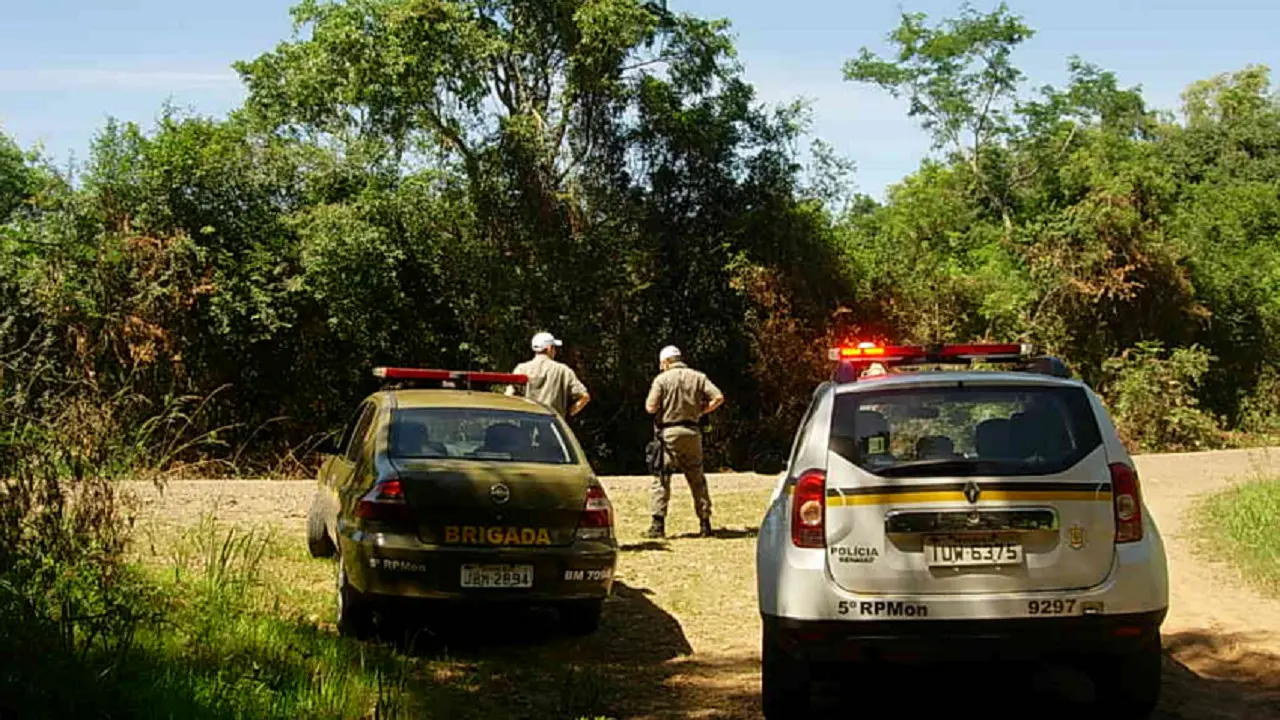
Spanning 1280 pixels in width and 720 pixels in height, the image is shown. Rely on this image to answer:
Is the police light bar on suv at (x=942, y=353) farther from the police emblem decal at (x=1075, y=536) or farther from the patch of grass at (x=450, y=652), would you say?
the patch of grass at (x=450, y=652)

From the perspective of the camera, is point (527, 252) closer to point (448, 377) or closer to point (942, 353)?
point (448, 377)

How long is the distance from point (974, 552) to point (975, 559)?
0.03 meters

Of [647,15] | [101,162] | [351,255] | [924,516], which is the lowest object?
[924,516]

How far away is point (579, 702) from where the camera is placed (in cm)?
709

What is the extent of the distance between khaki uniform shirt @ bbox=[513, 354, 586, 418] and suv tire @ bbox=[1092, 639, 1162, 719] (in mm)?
7060

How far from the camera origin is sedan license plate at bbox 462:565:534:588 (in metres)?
7.96

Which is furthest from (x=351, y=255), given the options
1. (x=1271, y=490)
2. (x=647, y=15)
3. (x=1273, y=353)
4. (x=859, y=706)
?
(x=1273, y=353)

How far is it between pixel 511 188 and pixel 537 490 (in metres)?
17.5

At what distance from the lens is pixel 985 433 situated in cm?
654

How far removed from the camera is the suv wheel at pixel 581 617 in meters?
8.70

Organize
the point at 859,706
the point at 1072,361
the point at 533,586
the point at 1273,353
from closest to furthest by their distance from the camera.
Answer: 1. the point at 859,706
2. the point at 533,586
3. the point at 1072,361
4. the point at 1273,353

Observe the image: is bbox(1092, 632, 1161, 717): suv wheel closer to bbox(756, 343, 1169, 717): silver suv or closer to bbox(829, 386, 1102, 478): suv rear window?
bbox(756, 343, 1169, 717): silver suv

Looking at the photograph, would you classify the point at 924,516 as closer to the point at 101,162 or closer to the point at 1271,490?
the point at 1271,490

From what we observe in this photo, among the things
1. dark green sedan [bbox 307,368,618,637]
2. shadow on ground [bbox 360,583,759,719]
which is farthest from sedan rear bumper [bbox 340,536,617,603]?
shadow on ground [bbox 360,583,759,719]
